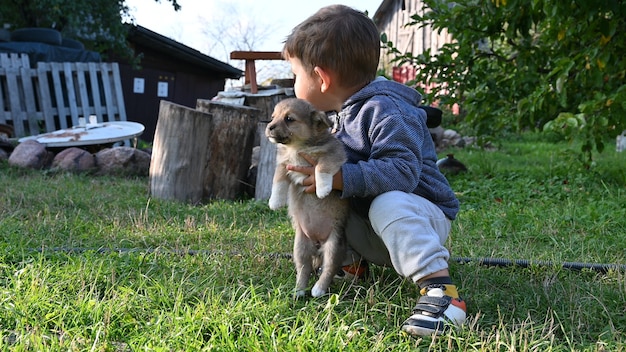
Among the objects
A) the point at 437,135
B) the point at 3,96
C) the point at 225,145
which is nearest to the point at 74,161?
the point at 225,145

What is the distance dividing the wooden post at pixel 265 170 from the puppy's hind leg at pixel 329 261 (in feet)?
10.6

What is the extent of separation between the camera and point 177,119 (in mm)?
6039

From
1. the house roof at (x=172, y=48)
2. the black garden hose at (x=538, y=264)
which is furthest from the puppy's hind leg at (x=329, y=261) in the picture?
the house roof at (x=172, y=48)

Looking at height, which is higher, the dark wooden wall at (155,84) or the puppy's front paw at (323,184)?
the puppy's front paw at (323,184)

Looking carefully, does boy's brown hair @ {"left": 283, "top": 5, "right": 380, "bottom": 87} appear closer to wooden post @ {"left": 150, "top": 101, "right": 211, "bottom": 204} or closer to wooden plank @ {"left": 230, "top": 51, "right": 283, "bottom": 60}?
wooden post @ {"left": 150, "top": 101, "right": 211, "bottom": 204}

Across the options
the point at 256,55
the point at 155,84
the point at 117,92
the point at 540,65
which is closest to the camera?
the point at 540,65

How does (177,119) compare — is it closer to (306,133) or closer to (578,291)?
(306,133)

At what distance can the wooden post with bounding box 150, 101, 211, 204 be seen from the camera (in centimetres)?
602

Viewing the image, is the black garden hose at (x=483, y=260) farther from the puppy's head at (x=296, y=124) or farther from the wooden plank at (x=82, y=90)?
the wooden plank at (x=82, y=90)

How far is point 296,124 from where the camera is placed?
2758 mm

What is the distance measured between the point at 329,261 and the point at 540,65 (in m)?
5.56

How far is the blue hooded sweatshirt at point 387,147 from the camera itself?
268 cm

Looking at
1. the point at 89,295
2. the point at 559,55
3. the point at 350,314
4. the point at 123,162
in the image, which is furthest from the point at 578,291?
the point at 123,162

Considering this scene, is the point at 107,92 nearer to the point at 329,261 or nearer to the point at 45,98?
the point at 45,98
